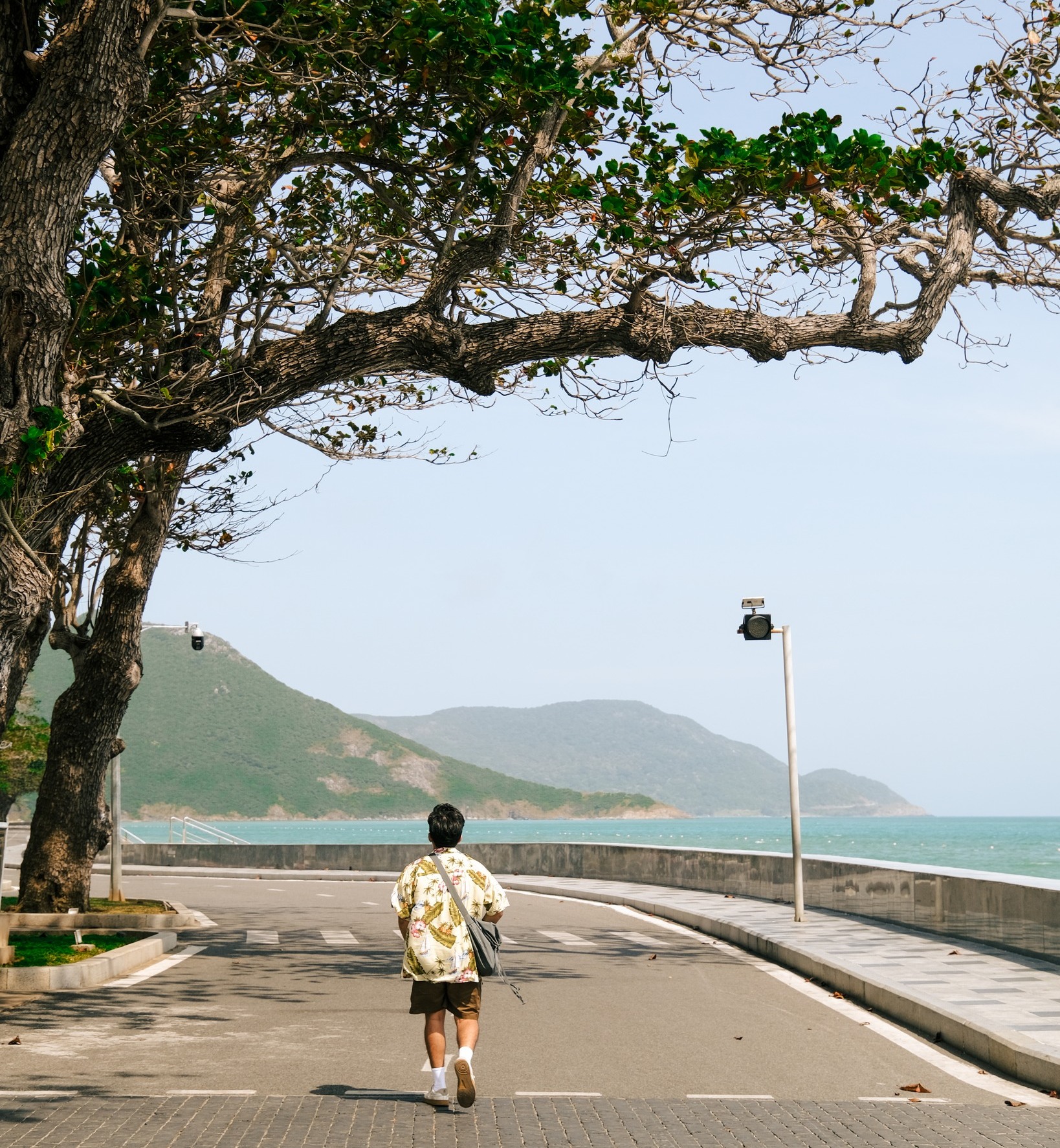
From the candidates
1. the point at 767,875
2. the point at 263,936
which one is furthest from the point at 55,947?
the point at 767,875

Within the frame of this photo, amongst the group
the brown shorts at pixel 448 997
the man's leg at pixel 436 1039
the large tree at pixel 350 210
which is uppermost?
the large tree at pixel 350 210

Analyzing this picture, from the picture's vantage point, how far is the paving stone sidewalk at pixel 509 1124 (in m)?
6.23

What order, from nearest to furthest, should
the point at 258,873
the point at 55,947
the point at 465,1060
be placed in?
the point at 465,1060 → the point at 55,947 → the point at 258,873

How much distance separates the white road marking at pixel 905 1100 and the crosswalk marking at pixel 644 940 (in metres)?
8.27

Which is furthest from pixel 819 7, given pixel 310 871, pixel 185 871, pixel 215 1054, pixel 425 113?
pixel 185 871

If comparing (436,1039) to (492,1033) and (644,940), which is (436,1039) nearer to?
(492,1033)

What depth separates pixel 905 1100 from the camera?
23.7 ft

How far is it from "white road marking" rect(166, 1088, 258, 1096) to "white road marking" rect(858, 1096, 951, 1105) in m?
3.16

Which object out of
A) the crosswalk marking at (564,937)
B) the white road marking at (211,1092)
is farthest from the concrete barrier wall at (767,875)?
the white road marking at (211,1092)

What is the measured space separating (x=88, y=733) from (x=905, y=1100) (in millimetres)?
12856

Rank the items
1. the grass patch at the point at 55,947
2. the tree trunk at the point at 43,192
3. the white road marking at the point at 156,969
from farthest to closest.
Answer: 1. the grass patch at the point at 55,947
2. the white road marking at the point at 156,969
3. the tree trunk at the point at 43,192

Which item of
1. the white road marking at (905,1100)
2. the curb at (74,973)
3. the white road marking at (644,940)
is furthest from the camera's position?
the white road marking at (644,940)

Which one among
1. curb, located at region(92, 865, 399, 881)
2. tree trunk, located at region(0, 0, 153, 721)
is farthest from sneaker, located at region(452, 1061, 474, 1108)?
curb, located at region(92, 865, 399, 881)

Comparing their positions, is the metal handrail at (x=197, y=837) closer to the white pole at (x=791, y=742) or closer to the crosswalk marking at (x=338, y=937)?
the crosswalk marking at (x=338, y=937)
